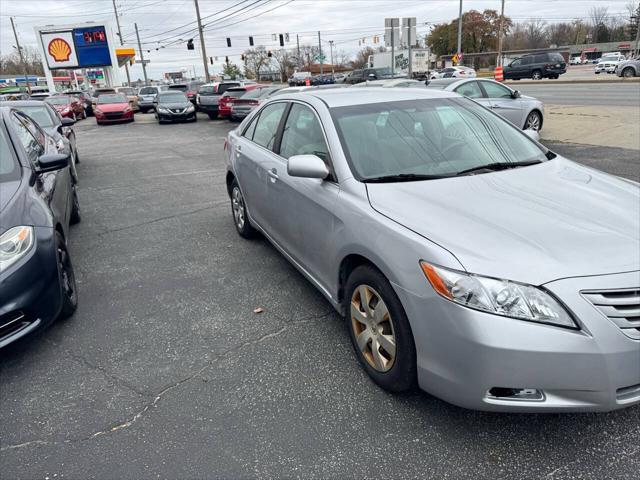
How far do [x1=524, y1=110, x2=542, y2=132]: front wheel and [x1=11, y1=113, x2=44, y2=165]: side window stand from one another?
390 inches

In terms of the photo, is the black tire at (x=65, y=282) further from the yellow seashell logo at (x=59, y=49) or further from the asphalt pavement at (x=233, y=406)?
the yellow seashell logo at (x=59, y=49)

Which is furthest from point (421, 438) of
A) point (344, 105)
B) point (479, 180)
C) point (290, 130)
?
point (290, 130)

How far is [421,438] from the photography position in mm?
2412

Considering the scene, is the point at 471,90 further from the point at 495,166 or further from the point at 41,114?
the point at 41,114

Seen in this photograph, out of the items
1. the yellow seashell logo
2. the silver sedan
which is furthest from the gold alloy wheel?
the yellow seashell logo

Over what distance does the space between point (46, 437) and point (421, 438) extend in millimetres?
1959

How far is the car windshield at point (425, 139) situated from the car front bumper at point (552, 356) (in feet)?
4.08

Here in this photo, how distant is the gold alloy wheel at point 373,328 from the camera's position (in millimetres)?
2575

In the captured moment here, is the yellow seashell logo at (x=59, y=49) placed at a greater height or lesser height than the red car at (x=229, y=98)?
greater

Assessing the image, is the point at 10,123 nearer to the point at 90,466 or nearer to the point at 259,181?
the point at 259,181

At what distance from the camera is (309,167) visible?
307cm

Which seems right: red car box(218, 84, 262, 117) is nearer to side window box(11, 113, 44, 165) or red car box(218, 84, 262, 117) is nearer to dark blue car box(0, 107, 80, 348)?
side window box(11, 113, 44, 165)

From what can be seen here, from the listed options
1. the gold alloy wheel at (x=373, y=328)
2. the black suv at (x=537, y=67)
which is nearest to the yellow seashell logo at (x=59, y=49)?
the black suv at (x=537, y=67)

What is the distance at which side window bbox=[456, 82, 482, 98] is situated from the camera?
10.4 meters
